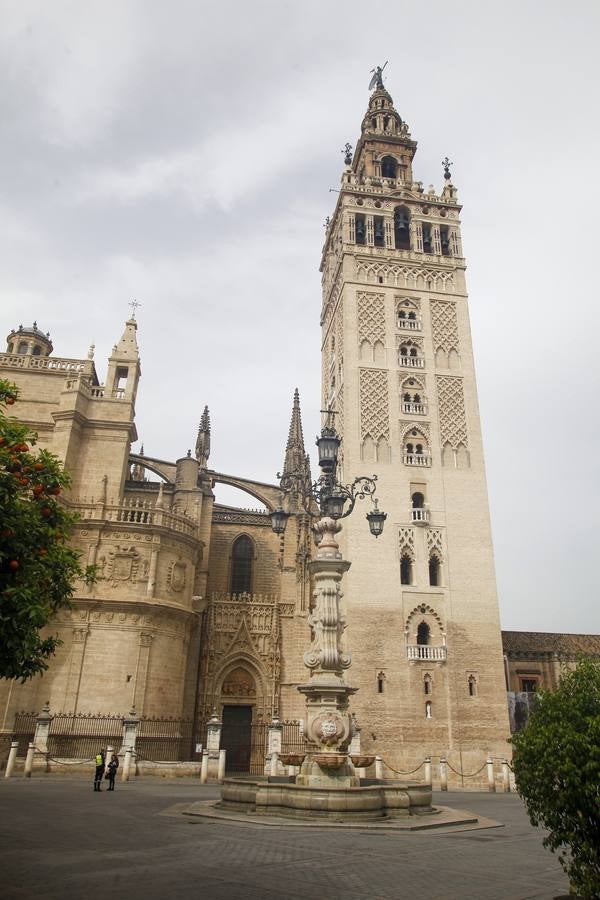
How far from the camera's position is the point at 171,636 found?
2681 centimetres

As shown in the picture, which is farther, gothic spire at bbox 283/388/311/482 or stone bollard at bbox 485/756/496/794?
gothic spire at bbox 283/388/311/482

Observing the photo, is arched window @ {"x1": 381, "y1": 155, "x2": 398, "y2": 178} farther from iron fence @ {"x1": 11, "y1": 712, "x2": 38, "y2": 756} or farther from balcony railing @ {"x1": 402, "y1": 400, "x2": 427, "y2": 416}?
iron fence @ {"x1": 11, "y1": 712, "x2": 38, "y2": 756}

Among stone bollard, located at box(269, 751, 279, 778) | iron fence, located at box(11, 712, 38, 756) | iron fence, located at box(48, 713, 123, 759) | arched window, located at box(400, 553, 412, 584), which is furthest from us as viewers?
arched window, located at box(400, 553, 412, 584)

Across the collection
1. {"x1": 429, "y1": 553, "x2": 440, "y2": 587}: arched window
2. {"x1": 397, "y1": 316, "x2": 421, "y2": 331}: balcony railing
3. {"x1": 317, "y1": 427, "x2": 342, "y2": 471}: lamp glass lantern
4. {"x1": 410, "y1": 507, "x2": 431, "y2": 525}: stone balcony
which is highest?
{"x1": 397, "y1": 316, "x2": 421, "y2": 331}: balcony railing

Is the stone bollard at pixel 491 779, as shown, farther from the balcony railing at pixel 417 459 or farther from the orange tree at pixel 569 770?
the orange tree at pixel 569 770

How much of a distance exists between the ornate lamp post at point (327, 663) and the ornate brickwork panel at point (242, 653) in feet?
54.8

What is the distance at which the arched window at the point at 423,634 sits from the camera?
28.7 meters

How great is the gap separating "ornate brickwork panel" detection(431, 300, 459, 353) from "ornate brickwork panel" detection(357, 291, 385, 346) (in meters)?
2.75

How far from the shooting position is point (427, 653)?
28234 millimetres

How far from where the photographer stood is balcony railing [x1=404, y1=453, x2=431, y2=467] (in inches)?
1237

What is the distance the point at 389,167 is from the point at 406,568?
2559cm

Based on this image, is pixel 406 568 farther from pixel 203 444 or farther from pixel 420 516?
pixel 203 444

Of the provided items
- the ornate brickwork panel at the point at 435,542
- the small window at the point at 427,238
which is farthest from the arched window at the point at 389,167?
the ornate brickwork panel at the point at 435,542

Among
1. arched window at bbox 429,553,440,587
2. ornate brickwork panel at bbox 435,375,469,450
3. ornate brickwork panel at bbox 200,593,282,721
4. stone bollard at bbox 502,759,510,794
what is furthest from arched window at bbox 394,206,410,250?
stone bollard at bbox 502,759,510,794
